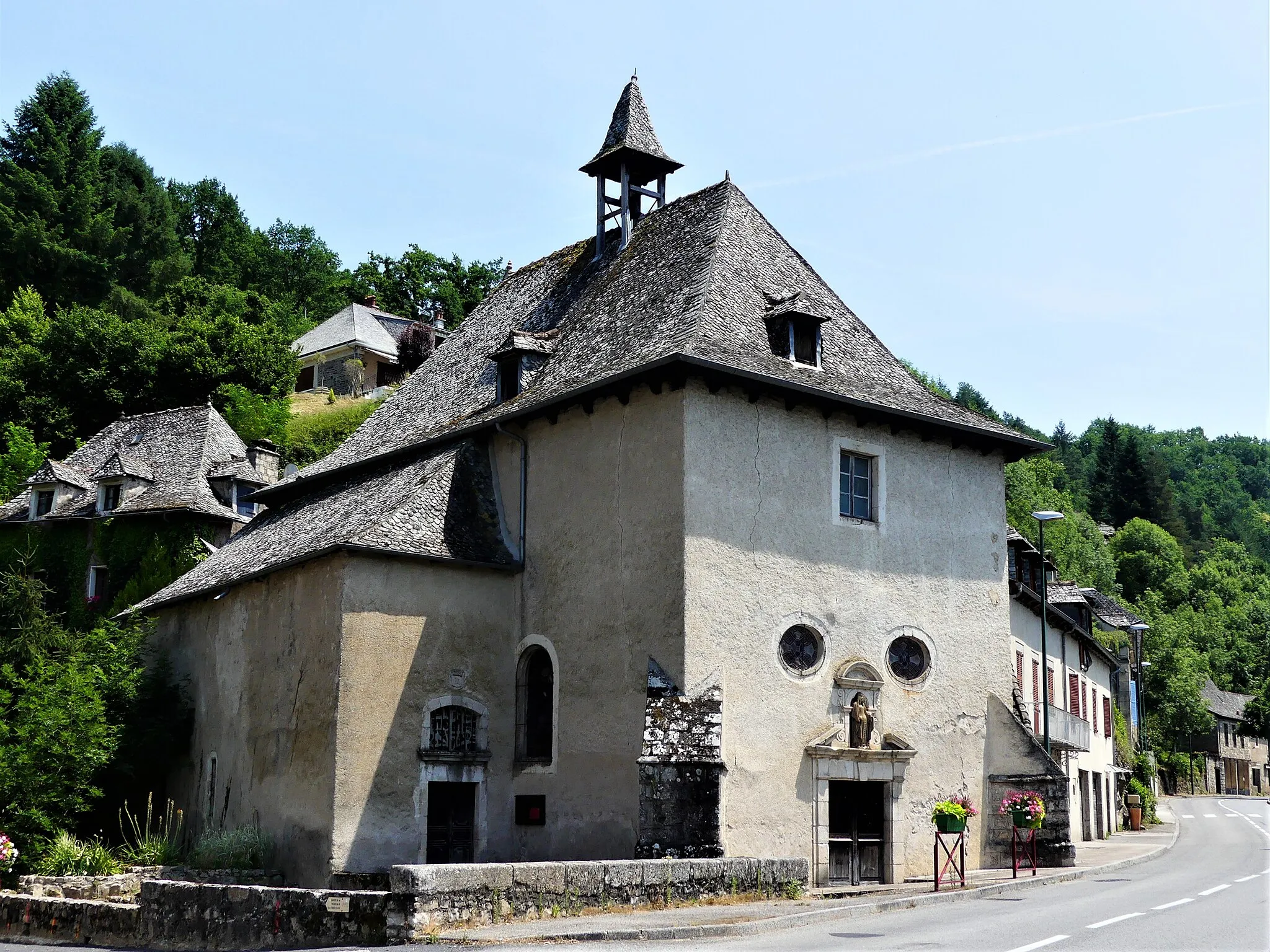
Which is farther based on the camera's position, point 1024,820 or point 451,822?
point 451,822

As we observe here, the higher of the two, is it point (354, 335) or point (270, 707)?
point (354, 335)

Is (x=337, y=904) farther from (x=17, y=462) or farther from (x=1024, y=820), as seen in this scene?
(x=17, y=462)

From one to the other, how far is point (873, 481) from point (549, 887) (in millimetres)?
9566

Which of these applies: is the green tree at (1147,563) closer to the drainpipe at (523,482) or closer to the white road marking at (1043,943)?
the drainpipe at (523,482)

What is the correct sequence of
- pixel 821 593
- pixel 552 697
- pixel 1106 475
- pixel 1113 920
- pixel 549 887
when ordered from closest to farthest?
1. pixel 1113 920
2. pixel 549 887
3. pixel 821 593
4. pixel 552 697
5. pixel 1106 475

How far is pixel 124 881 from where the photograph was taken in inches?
752

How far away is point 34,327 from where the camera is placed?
176 ft

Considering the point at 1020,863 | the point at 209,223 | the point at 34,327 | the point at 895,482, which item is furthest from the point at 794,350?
the point at 209,223

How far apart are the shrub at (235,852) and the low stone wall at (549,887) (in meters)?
8.36

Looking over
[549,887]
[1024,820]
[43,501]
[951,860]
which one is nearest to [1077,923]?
[951,860]

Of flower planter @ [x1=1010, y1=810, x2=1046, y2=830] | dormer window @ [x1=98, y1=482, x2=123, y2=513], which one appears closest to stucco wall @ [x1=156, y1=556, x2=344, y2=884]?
flower planter @ [x1=1010, y1=810, x2=1046, y2=830]

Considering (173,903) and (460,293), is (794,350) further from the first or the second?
(460,293)

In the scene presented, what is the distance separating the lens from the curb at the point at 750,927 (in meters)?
11.9

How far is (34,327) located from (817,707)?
150ft
